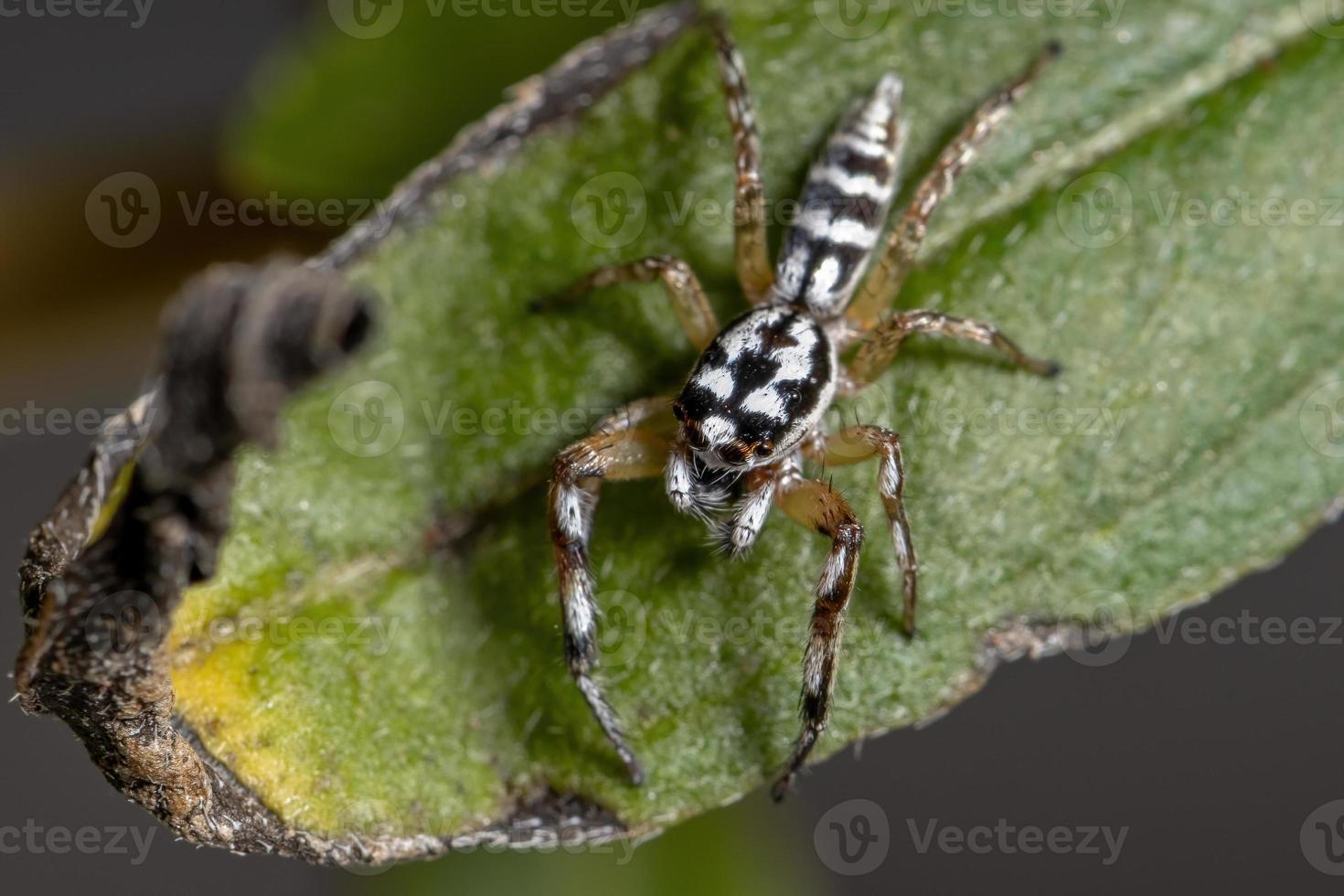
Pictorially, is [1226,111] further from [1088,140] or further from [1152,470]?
[1152,470]

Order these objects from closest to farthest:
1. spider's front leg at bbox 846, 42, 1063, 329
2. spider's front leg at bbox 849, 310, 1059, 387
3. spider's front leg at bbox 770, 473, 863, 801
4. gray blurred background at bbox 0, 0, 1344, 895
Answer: spider's front leg at bbox 770, 473, 863, 801
spider's front leg at bbox 849, 310, 1059, 387
spider's front leg at bbox 846, 42, 1063, 329
gray blurred background at bbox 0, 0, 1344, 895

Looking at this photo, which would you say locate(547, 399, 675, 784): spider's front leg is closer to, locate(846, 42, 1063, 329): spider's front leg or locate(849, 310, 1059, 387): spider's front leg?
locate(849, 310, 1059, 387): spider's front leg

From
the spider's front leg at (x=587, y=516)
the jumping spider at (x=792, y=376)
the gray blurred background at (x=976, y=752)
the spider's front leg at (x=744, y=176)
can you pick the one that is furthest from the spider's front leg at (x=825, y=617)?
the gray blurred background at (x=976, y=752)

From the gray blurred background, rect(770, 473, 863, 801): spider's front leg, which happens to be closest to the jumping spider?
rect(770, 473, 863, 801): spider's front leg

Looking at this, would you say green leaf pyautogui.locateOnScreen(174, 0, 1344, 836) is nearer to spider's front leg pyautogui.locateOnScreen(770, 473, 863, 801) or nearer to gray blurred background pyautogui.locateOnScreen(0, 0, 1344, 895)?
spider's front leg pyautogui.locateOnScreen(770, 473, 863, 801)

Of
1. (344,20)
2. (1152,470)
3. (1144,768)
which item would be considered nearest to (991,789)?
(1144,768)

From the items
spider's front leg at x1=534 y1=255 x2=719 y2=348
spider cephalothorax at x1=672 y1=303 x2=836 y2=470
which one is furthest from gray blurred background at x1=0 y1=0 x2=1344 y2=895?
spider's front leg at x1=534 y1=255 x2=719 y2=348

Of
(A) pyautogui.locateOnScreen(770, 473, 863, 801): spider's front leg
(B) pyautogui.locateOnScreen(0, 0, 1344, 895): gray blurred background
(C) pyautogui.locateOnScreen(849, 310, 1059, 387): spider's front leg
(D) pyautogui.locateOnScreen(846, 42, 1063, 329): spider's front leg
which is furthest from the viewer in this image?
(B) pyautogui.locateOnScreen(0, 0, 1344, 895): gray blurred background

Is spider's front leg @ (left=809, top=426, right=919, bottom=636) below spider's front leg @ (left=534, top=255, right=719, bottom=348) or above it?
below

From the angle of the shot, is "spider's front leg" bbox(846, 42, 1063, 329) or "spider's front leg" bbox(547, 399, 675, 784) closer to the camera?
"spider's front leg" bbox(547, 399, 675, 784)
